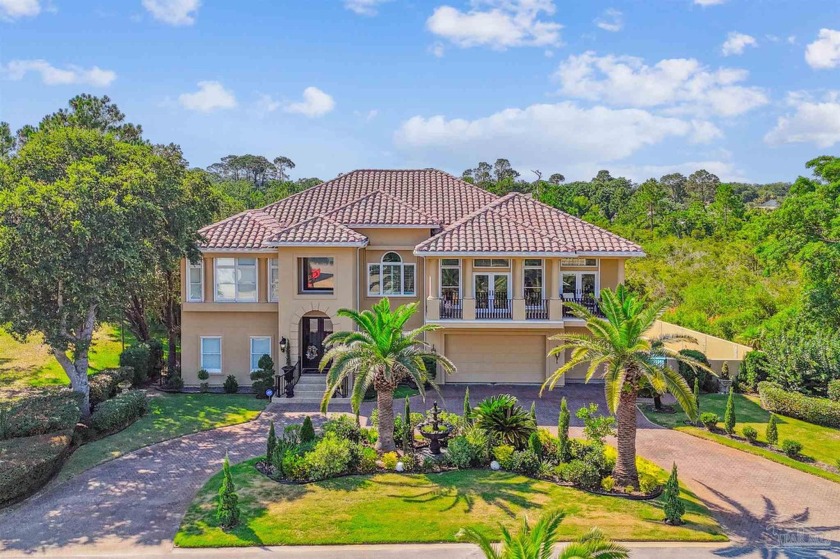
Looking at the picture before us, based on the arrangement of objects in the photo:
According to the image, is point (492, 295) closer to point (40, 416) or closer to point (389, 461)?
point (389, 461)

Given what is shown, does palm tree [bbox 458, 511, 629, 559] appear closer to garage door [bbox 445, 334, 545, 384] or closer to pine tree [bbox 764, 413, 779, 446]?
pine tree [bbox 764, 413, 779, 446]

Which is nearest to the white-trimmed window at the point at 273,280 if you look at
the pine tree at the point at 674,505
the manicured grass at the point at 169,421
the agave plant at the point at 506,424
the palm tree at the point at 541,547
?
the manicured grass at the point at 169,421

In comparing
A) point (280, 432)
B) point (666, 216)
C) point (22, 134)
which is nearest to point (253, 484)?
point (280, 432)

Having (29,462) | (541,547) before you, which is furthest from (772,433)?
(29,462)

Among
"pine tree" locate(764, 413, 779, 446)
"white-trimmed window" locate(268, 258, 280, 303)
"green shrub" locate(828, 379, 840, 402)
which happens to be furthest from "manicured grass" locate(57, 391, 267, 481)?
"green shrub" locate(828, 379, 840, 402)

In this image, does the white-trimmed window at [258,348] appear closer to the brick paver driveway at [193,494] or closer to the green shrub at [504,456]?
the brick paver driveway at [193,494]

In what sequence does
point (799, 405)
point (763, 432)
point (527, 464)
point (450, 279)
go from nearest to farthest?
point (527, 464), point (763, 432), point (799, 405), point (450, 279)

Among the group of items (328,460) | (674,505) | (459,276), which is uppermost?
(459,276)

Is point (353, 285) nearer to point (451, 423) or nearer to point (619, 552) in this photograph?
point (451, 423)
